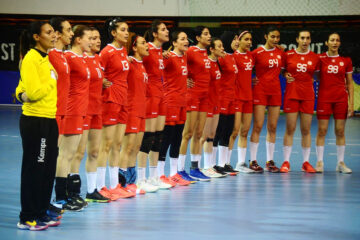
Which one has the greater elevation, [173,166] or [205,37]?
[205,37]

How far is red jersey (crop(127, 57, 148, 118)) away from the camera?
7312 mm

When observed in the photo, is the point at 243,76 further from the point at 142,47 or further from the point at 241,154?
the point at 142,47

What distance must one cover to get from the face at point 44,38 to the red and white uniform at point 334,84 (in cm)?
560

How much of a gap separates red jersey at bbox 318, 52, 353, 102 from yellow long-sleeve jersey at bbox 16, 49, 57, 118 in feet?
18.3

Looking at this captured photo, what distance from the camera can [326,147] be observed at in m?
12.6

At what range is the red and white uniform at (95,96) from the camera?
261 inches

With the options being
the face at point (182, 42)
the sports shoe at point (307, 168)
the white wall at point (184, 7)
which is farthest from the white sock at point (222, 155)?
the white wall at point (184, 7)

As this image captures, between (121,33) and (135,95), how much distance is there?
2.57ft

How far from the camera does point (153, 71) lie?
25.4 feet

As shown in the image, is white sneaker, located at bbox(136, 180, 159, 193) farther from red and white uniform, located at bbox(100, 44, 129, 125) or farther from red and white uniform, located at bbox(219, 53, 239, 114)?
red and white uniform, located at bbox(219, 53, 239, 114)

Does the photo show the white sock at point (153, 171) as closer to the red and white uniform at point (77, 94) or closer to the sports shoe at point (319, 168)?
the red and white uniform at point (77, 94)

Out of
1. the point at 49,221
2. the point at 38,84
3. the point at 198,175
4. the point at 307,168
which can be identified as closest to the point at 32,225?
the point at 49,221

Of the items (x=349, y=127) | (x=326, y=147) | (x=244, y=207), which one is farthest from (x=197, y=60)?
(x=349, y=127)

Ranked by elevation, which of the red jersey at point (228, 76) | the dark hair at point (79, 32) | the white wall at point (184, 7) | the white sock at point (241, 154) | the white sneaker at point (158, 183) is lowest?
the white sneaker at point (158, 183)
